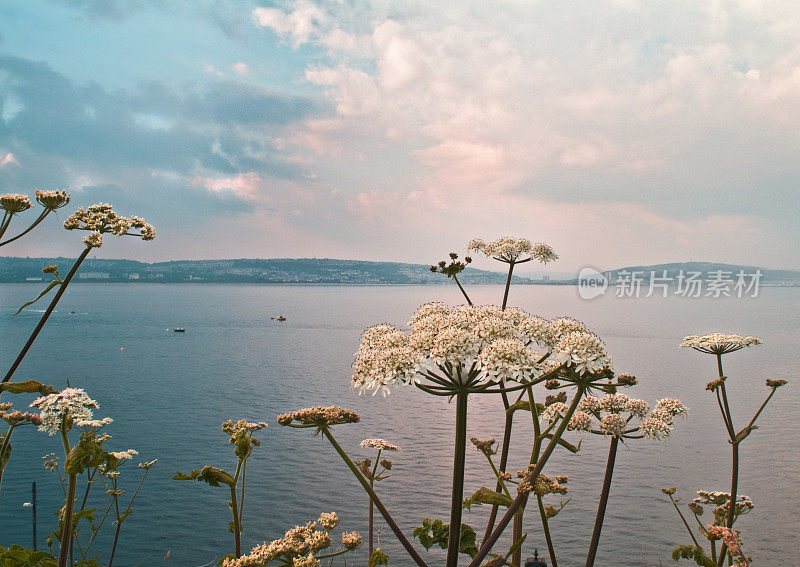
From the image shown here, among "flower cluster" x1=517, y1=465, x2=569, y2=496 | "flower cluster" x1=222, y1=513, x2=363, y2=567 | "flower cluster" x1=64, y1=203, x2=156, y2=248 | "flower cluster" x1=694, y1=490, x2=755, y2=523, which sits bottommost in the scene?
"flower cluster" x1=694, y1=490, x2=755, y2=523

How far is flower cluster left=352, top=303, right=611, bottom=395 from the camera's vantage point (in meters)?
3.53

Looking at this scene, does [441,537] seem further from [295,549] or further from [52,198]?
[52,198]

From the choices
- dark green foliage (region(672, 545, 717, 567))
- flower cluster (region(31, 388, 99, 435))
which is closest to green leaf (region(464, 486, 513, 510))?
flower cluster (region(31, 388, 99, 435))

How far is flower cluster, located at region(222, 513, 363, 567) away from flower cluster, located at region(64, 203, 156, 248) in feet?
9.21

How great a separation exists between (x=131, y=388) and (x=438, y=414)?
30.2 metres

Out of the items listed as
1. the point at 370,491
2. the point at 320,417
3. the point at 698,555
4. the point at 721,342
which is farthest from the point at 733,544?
the point at 320,417

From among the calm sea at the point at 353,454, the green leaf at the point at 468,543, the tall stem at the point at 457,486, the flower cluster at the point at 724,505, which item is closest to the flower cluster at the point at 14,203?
the tall stem at the point at 457,486

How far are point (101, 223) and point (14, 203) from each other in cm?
65

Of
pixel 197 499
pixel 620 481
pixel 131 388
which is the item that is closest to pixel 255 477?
pixel 197 499

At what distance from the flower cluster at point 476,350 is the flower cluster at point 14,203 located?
10.3ft

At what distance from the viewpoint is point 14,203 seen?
4602mm

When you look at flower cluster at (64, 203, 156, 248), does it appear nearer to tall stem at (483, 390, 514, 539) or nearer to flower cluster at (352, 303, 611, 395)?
flower cluster at (352, 303, 611, 395)

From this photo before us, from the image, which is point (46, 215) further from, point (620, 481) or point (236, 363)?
point (236, 363)

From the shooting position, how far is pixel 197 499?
28.8m
